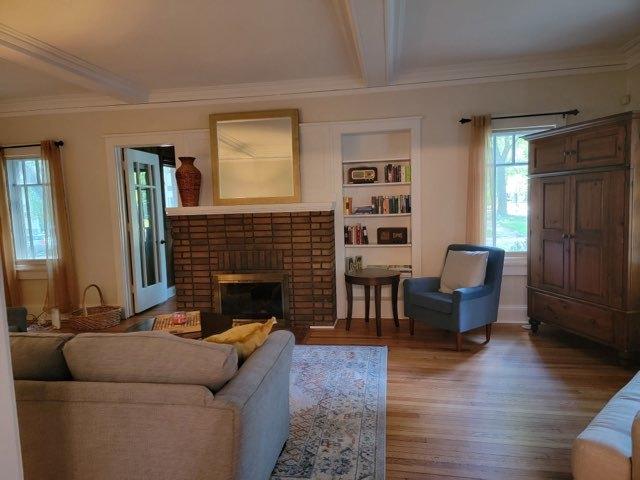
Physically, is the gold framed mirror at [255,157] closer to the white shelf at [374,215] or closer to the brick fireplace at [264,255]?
the brick fireplace at [264,255]

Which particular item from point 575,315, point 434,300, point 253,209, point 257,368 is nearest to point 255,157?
point 253,209

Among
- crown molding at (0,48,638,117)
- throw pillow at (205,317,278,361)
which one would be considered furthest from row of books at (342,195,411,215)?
throw pillow at (205,317,278,361)

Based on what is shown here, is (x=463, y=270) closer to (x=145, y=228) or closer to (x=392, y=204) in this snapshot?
(x=392, y=204)

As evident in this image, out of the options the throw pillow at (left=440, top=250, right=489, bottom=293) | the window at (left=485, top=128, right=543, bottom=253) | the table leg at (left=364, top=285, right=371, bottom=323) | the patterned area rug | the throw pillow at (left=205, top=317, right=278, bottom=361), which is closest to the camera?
the throw pillow at (left=205, top=317, right=278, bottom=361)

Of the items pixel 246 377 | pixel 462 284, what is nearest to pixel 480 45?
pixel 462 284

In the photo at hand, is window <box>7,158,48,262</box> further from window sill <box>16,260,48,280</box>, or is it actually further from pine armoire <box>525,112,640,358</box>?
A: pine armoire <box>525,112,640,358</box>

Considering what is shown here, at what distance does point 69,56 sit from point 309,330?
335 cm

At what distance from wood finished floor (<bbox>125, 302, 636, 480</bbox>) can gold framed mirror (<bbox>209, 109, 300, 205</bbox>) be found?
163 cm

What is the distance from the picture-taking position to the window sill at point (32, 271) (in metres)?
4.98

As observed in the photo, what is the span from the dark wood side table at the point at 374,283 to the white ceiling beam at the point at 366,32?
1937 millimetres

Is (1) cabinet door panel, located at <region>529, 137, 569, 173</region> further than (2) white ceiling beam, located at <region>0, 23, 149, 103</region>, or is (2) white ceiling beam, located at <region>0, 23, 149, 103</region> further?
(1) cabinet door panel, located at <region>529, 137, 569, 173</region>

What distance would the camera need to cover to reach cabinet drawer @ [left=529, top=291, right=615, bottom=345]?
3.11m

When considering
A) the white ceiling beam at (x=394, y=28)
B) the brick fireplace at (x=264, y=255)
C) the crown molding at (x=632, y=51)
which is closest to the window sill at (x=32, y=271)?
the brick fireplace at (x=264, y=255)

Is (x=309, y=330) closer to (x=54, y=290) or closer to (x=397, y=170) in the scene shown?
(x=397, y=170)
